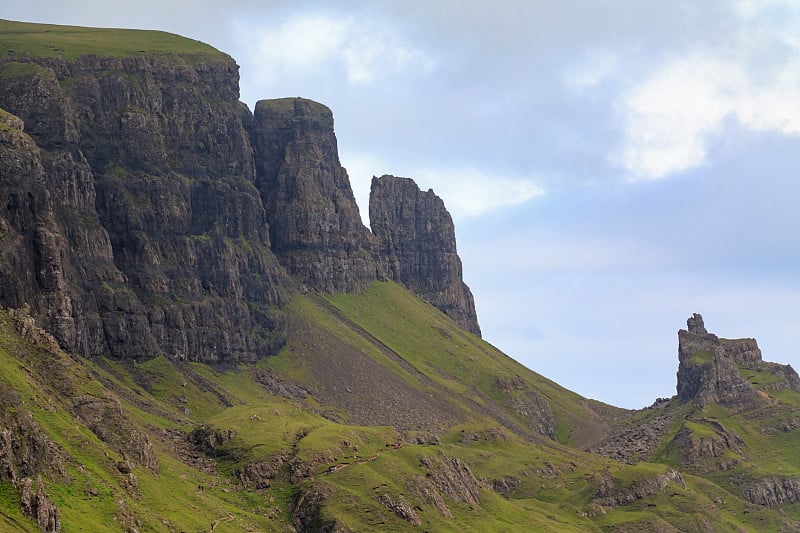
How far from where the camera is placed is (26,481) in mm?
198875

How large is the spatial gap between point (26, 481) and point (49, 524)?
8.62m

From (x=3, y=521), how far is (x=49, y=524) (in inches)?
528

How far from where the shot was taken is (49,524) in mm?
195375

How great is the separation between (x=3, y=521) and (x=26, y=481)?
16499 millimetres

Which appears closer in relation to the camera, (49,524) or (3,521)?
(3,521)

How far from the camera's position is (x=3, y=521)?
600 ft

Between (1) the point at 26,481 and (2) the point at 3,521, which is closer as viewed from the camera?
(2) the point at 3,521
